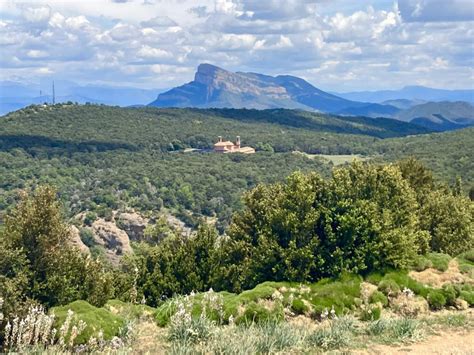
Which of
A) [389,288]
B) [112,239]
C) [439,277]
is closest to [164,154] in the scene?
[112,239]

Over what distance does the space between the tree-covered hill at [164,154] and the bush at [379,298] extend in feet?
170

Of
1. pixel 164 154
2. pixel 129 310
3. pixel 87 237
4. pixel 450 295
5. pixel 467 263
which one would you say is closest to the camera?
pixel 129 310

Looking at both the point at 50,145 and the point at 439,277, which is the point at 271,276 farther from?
the point at 50,145

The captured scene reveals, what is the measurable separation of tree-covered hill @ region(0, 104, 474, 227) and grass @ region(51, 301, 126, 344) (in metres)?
57.8

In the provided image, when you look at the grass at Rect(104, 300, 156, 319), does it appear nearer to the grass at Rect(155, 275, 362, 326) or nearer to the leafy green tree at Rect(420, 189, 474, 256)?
the grass at Rect(155, 275, 362, 326)

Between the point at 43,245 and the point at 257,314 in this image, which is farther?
the point at 43,245

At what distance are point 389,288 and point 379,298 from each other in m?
1.03

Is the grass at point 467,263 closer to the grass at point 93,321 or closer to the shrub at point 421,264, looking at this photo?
the shrub at point 421,264

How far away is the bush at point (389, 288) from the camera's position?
17.5m

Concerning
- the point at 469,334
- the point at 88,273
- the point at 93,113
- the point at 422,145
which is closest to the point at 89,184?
the point at 93,113

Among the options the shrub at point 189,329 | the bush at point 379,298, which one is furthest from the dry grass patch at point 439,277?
the shrub at point 189,329

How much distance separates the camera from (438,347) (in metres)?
11.8

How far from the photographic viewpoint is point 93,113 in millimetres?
151250

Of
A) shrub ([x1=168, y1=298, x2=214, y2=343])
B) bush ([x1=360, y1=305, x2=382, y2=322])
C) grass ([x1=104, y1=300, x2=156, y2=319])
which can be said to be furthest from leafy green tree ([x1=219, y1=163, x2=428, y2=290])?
shrub ([x1=168, y1=298, x2=214, y2=343])
